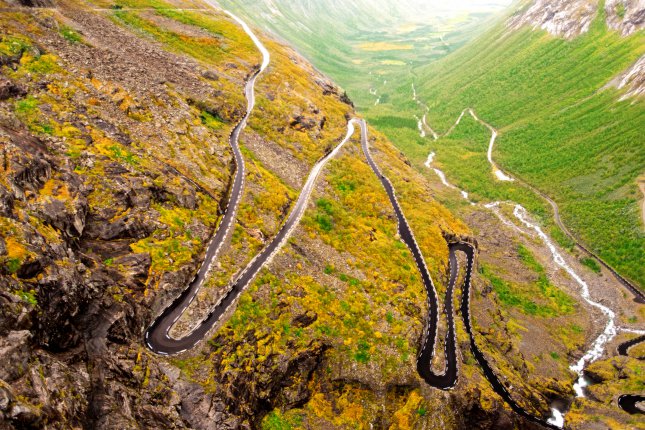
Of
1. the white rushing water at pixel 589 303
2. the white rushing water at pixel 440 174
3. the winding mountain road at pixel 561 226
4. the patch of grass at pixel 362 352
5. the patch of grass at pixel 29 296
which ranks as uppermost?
the winding mountain road at pixel 561 226

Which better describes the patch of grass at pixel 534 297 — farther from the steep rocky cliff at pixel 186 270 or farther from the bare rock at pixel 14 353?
the bare rock at pixel 14 353

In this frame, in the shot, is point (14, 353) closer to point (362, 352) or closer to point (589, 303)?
point (362, 352)

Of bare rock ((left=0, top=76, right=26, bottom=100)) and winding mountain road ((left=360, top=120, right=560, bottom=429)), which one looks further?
winding mountain road ((left=360, top=120, right=560, bottom=429))

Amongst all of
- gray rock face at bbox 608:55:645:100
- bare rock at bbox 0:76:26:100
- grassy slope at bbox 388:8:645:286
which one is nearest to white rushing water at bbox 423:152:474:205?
grassy slope at bbox 388:8:645:286

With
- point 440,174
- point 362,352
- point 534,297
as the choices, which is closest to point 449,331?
point 362,352

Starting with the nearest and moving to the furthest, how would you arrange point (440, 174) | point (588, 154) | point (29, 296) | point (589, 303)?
point (29, 296)
point (589, 303)
point (588, 154)
point (440, 174)

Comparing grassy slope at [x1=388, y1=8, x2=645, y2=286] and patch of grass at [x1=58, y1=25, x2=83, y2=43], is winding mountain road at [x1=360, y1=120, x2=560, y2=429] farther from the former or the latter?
patch of grass at [x1=58, y1=25, x2=83, y2=43]

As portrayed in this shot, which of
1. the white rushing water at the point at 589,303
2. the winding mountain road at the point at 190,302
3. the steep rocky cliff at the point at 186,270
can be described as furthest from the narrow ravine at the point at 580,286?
the winding mountain road at the point at 190,302

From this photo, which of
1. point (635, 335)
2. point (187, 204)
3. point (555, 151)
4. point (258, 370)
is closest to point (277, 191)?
point (187, 204)

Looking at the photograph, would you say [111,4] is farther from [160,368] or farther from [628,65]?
[628,65]

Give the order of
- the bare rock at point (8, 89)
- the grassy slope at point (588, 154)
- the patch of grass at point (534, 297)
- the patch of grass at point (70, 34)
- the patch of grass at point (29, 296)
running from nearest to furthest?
the patch of grass at point (29, 296) → the bare rock at point (8, 89) → the patch of grass at point (70, 34) → the patch of grass at point (534, 297) → the grassy slope at point (588, 154)

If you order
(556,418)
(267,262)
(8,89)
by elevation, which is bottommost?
(8,89)
